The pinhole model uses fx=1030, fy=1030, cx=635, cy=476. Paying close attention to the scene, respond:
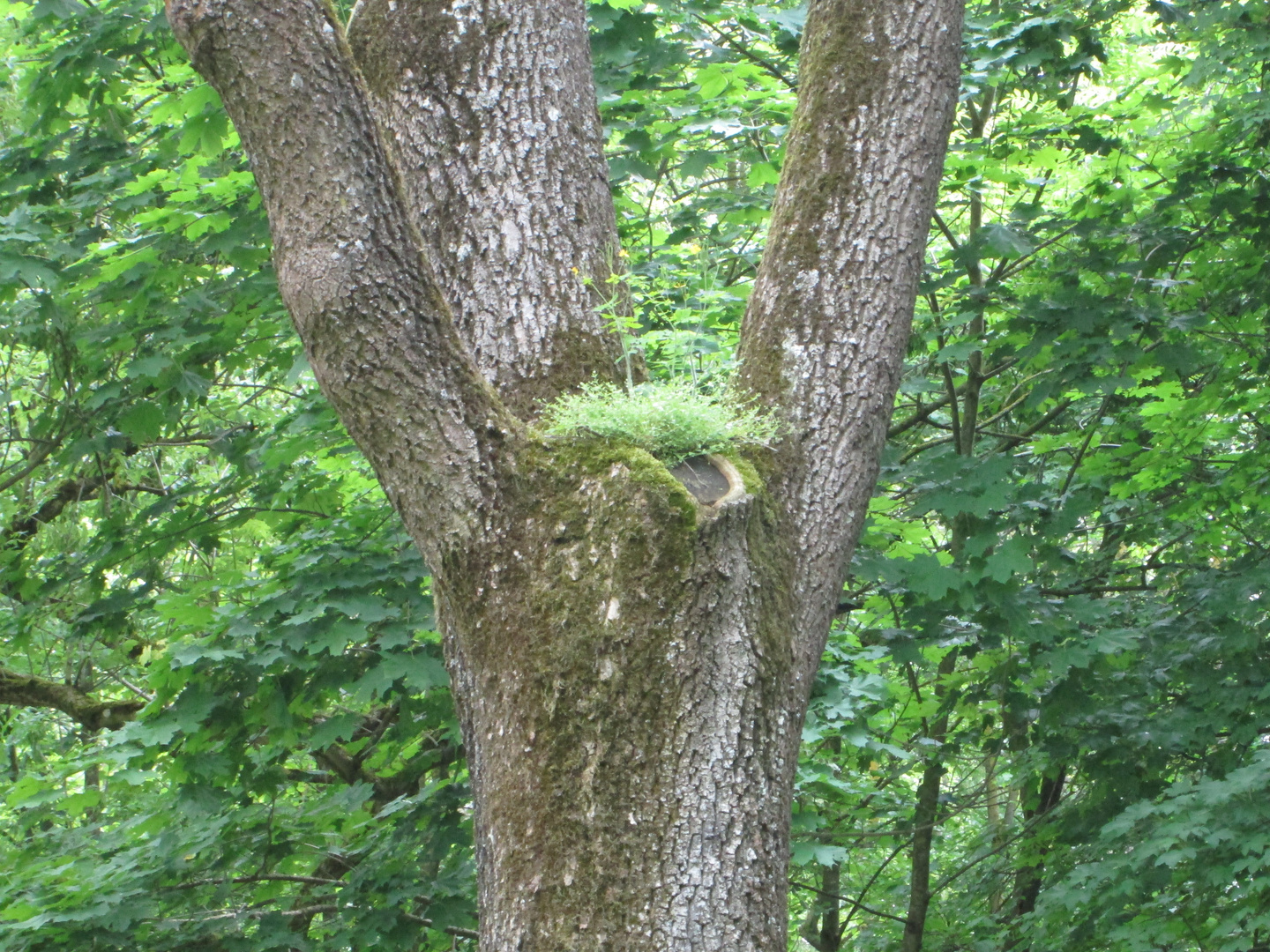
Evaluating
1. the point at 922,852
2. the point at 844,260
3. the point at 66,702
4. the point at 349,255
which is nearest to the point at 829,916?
the point at 922,852

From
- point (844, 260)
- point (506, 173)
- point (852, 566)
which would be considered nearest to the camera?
point (844, 260)

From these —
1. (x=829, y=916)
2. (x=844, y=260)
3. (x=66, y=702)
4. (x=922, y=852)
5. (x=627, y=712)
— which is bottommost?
(x=829, y=916)

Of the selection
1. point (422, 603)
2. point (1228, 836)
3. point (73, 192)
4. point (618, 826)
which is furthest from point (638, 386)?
point (73, 192)

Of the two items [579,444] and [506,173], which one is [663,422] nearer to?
[579,444]

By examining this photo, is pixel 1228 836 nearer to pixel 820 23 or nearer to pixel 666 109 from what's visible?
pixel 820 23

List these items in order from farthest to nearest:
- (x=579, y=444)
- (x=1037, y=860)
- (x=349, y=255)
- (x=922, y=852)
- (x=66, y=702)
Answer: (x=66, y=702) → (x=922, y=852) → (x=1037, y=860) → (x=579, y=444) → (x=349, y=255)

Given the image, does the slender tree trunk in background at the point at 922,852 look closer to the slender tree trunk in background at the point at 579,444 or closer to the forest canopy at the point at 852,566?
the forest canopy at the point at 852,566

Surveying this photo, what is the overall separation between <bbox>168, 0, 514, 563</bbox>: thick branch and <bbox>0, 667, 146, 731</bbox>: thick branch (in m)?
4.97

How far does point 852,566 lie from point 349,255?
7.77 ft

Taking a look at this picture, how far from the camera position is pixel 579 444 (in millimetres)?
2016

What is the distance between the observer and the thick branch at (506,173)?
231cm

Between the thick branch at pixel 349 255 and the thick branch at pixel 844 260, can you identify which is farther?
the thick branch at pixel 844 260

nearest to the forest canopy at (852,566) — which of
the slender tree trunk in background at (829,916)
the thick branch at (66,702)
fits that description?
the thick branch at (66,702)

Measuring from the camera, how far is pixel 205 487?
14.7 ft
